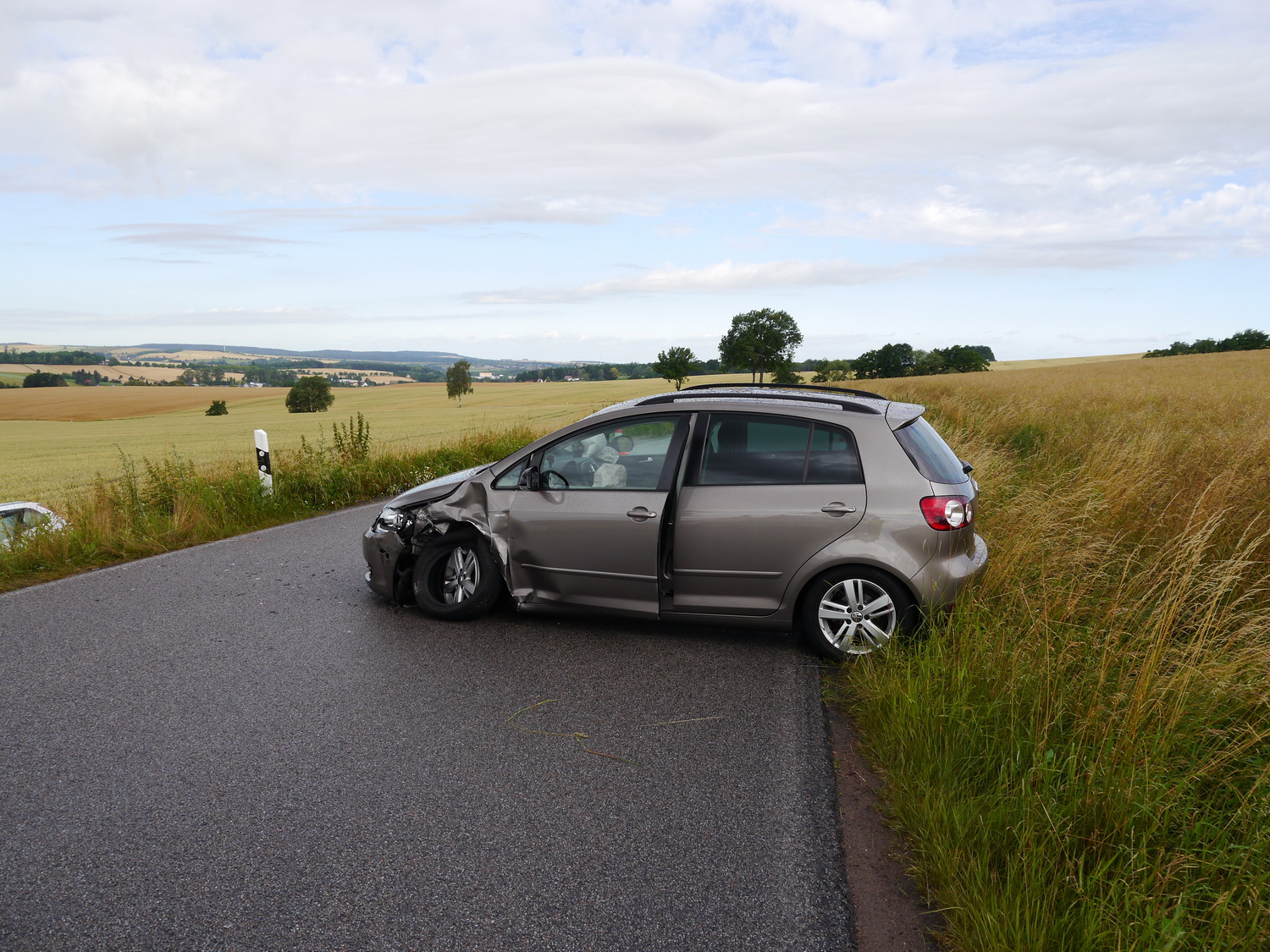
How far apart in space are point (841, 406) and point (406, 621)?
11.3 ft

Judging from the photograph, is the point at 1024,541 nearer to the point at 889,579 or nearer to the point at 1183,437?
the point at 889,579

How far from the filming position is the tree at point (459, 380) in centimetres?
9031

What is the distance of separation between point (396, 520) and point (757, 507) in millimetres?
2729

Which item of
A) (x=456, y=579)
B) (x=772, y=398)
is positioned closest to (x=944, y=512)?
(x=772, y=398)

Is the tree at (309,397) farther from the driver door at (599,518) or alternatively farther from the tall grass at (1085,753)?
the tall grass at (1085,753)

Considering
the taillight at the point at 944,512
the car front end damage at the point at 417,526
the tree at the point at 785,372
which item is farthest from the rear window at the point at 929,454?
the tree at the point at 785,372

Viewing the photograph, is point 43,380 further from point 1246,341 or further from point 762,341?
point 1246,341

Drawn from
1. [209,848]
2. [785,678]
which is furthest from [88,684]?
[785,678]

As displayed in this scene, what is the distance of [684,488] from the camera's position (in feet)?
18.1

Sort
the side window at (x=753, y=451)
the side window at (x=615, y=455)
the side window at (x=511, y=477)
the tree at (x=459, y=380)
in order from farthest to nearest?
the tree at (x=459, y=380), the side window at (x=511, y=477), the side window at (x=615, y=455), the side window at (x=753, y=451)

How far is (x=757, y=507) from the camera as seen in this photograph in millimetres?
5332

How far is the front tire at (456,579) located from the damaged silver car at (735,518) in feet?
0.06

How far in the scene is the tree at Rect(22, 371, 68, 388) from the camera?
9197cm

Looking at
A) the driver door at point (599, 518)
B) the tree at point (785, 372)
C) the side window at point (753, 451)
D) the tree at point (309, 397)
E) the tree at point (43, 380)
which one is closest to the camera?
the side window at point (753, 451)
